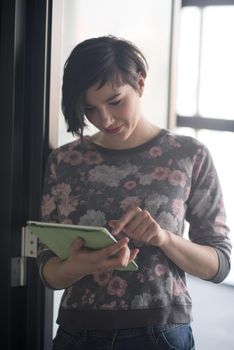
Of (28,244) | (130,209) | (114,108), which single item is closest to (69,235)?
(130,209)

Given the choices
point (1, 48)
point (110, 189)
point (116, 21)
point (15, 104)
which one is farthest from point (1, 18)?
point (110, 189)

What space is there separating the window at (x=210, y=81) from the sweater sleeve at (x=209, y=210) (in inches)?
29.6

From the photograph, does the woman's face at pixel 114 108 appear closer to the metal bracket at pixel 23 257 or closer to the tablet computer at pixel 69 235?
the tablet computer at pixel 69 235

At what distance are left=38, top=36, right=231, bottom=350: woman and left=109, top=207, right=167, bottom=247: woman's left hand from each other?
1.4 inches

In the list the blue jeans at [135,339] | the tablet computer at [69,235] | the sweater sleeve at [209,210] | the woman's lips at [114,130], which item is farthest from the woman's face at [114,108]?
the blue jeans at [135,339]

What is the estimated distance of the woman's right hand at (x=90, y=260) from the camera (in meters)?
0.87

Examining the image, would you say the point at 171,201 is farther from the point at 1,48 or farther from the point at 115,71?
the point at 1,48

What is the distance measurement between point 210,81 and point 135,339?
1175 millimetres

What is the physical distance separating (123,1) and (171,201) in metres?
0.78

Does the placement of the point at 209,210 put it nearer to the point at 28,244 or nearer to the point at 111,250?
the point at 111,250

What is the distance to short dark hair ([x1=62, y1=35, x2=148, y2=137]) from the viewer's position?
101 cm

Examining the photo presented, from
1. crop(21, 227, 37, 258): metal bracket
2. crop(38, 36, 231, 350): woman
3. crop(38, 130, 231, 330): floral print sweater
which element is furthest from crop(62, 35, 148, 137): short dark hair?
crop(21, 227, 37, 258): metal bracket

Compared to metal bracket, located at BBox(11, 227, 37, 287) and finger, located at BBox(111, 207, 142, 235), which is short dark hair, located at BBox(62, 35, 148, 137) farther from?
metal bracket, located at BBox(11, 227, 37, 287)

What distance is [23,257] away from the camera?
137 centimetres
